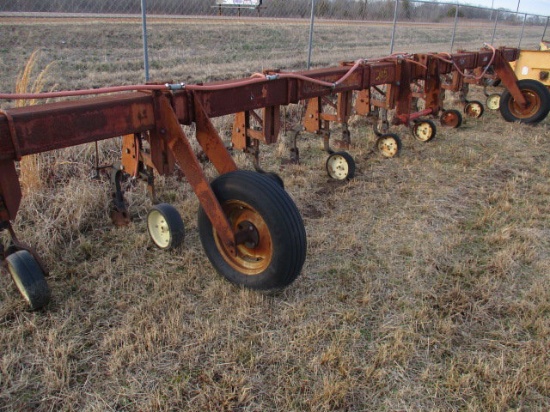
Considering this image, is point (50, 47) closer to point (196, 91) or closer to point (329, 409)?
point (196, 91)

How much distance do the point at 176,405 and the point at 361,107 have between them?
149 inches

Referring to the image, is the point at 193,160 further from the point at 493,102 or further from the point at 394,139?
the point at 493,102

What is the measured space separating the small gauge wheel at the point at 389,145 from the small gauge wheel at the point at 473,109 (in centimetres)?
275

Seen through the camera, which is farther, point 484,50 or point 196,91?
point 484,50

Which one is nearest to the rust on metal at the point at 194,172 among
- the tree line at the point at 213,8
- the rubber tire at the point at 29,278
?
the rubber tire at the point at 29,278

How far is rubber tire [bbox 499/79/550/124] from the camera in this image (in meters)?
6.35

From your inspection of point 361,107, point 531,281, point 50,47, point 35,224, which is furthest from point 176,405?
point 50,47

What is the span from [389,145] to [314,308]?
302 centimetres

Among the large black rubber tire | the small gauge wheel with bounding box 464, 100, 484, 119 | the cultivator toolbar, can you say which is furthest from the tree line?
the large black rubber tire

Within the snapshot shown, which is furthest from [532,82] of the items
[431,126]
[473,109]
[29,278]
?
[29,278]

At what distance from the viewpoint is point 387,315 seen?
8.26 ft

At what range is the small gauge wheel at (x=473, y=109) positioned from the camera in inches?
277

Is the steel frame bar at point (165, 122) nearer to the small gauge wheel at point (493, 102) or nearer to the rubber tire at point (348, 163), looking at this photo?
the rubber tire at point (348, 163)

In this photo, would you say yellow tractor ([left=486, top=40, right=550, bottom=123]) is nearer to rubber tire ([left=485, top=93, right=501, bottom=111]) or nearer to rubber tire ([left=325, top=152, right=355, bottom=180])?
rubber tire ([left=485, top=93, right=501, bottom=111])
